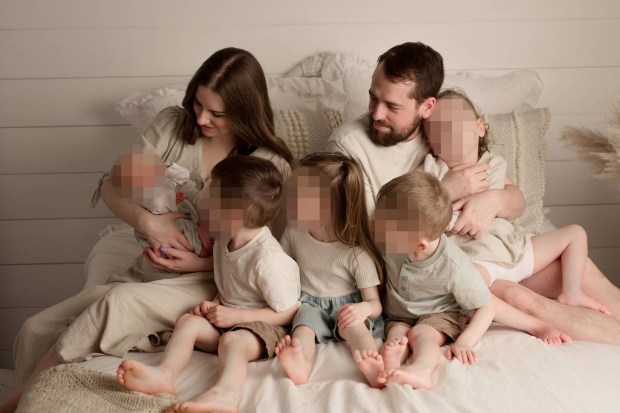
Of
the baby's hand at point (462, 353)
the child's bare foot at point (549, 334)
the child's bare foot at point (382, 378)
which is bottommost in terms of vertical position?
the child's bare foot at point (382, 378)

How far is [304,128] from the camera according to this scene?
7.59 ft

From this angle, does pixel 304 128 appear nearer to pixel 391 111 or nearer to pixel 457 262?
pixel 391 111

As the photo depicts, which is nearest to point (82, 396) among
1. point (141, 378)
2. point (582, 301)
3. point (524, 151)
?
point (141, 378)

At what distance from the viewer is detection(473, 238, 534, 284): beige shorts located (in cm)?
200

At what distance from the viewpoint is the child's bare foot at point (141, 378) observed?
4.92ft

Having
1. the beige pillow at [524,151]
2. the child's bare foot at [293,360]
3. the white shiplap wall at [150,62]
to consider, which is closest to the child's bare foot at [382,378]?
the child's bare foot at [293,360]

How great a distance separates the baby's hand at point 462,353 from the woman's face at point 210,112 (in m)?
0.84

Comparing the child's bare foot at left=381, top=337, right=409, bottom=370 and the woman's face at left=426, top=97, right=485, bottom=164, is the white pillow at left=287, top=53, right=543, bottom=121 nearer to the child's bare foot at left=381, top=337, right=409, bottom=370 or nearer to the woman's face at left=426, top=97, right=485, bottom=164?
the woman's face at left=426, top=97, right=485, bottom=164

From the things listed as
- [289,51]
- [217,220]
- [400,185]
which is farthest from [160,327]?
[289,51]

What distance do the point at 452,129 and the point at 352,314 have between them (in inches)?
23.2

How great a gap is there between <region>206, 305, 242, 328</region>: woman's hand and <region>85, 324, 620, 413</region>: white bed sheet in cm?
8

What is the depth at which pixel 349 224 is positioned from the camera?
185 cm

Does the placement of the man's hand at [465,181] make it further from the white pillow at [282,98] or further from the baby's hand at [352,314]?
the white pillow at [282,98]

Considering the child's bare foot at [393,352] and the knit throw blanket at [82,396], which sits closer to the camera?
the knit throw blanket at [82,396]
